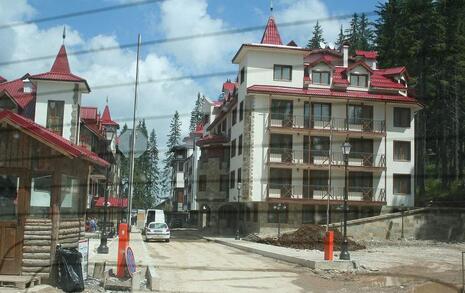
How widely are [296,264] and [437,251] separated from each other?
9.49 m

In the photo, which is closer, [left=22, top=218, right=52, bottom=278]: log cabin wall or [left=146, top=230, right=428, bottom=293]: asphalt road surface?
[left=22, top=218, right=52, bottom=278]: log cabin wall

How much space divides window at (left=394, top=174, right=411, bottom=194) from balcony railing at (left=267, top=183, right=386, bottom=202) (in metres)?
1.17

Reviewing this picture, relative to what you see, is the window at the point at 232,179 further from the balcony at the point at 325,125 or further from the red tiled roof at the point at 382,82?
the red tiled roof at the point at 382,82

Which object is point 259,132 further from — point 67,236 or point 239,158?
point 67,236

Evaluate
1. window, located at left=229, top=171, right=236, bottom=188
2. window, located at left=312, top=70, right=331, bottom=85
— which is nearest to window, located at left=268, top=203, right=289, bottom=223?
window, located at left=229, top=171, right=236, bottom=188

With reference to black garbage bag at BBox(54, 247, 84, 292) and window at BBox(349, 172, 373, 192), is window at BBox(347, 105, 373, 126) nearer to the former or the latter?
window at BBox(349, 172, 373, 192)

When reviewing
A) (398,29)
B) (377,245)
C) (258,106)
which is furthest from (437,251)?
(398,29)

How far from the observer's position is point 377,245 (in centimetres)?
2817

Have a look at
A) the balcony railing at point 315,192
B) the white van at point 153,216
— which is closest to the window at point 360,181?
the balcony railing at point 315,192

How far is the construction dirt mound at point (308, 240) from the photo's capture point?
25.7 m

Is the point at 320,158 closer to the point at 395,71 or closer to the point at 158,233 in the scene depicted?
the point at 395,71

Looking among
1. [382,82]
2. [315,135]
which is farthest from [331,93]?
[382,82]

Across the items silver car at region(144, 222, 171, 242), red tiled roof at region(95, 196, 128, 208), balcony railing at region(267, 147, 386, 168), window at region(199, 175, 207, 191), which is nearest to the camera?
red tiled roof at region(95, 196, 128, 208)

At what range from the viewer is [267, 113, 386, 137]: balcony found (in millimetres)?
31344
